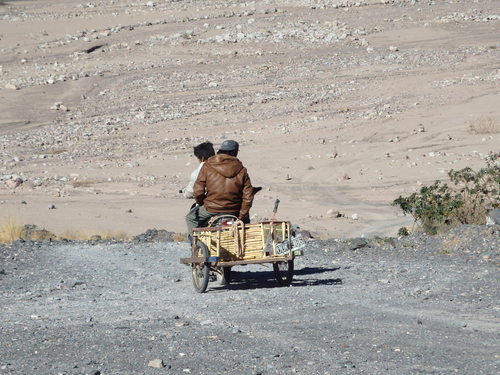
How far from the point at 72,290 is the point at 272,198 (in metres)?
12.0

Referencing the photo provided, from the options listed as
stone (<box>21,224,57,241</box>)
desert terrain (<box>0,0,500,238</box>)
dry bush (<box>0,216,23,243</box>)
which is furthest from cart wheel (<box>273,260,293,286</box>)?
desert terrain (<box>0,0,500,238</box>)

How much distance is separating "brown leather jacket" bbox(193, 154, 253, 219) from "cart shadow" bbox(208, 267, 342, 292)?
800mm

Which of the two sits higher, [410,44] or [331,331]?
[410,44]

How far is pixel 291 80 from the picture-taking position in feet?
114

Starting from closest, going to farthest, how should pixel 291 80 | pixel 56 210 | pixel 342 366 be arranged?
1. pixel 342 366
2. pixel 56 210
3. pixel 291 80

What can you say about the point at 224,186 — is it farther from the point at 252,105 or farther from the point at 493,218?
the point at 252,105

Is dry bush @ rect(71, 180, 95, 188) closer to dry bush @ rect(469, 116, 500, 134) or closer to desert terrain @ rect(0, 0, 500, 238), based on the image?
desert terrain @ rect(0, 0, 500, 238)

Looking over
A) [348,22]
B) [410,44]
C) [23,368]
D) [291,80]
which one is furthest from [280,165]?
[23,368]

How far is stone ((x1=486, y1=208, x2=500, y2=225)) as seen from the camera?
46.7 ft

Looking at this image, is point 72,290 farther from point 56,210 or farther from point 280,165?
point 280,165

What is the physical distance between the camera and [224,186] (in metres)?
10.8

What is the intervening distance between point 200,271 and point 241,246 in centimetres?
52

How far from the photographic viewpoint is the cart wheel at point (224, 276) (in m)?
11.2

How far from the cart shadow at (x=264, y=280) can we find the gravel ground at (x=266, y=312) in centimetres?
2
